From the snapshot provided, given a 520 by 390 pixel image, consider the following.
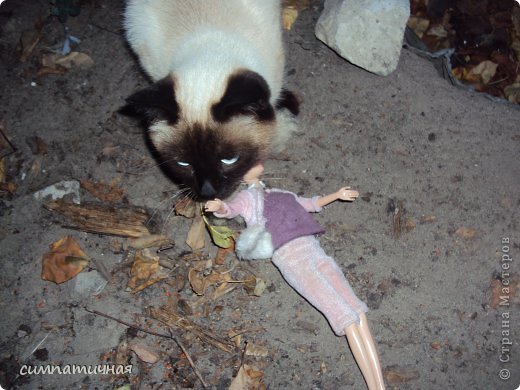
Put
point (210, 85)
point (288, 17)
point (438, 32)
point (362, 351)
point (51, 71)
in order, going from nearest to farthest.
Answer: point (210, 85) → point (362, 351) → point (51, 71) → point (288, 17) → point (438, 32)

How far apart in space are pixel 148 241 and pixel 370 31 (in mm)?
1749

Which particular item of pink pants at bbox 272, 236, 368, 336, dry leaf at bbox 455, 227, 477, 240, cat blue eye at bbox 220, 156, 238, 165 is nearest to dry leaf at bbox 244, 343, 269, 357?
pink pants at bbox 272, 236, 368, 336

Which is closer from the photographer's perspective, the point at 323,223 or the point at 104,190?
the point at 323,223

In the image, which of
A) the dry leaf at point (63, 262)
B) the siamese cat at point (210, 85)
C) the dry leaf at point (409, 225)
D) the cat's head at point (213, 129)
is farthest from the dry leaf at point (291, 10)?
the dry leaf at point (63, 262)

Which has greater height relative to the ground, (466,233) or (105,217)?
(466,233)

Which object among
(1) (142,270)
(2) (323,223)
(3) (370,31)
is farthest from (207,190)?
(3) (370,31)

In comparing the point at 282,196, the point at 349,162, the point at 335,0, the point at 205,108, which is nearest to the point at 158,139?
the point at 205,108

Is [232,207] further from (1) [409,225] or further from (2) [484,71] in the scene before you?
(2) [484,71]

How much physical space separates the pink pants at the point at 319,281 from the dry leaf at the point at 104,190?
99 cm

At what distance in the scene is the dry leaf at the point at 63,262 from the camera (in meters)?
2.38

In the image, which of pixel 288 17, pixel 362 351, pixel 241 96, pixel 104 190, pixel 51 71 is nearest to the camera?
pixel 241 96

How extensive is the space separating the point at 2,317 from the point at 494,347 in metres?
2.43

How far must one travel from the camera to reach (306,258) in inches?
84.4

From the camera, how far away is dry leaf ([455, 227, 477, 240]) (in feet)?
8.09
